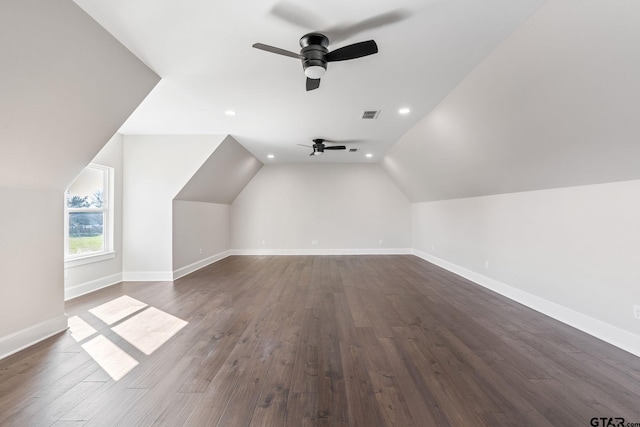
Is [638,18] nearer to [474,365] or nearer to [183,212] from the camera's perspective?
[474,365]

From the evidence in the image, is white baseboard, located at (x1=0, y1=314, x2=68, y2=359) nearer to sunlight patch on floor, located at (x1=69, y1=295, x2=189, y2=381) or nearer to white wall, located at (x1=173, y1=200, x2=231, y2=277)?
sunlight patch on floor, located at (x1=69, y1=295, x2=189, y2=381)

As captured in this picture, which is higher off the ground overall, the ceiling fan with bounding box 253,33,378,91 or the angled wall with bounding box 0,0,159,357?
the ceiling fan with bounding box 253,33,378,91

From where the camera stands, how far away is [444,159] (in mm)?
4840

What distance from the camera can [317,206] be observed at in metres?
8.35

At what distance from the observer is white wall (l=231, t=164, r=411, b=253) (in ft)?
27.3

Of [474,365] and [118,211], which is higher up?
[118,211]

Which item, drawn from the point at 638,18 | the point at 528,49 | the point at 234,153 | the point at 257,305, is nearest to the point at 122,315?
the point at 257,305

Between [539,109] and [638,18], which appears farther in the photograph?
[539,109]

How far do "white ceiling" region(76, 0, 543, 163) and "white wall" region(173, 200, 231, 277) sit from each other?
1.90 metres

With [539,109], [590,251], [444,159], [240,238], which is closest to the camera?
[539,109]

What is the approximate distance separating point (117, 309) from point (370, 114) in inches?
174

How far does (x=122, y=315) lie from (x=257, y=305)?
63.3 inches

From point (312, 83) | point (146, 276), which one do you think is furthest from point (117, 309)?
point (312, 83)

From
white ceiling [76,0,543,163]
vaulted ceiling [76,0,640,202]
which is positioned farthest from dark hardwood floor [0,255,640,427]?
white ceiling [76,0,543,163]
